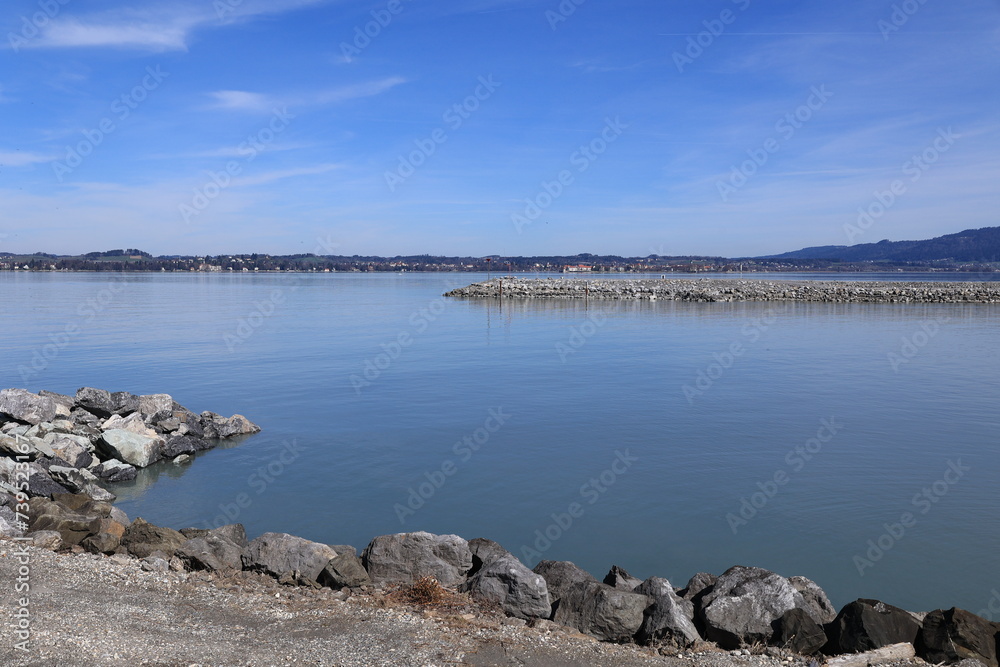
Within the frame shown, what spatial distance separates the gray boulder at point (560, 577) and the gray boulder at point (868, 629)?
2.21 m

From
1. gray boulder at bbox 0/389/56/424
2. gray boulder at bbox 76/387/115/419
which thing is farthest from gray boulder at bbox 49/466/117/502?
gray boulder at bbox 76/387/115/419

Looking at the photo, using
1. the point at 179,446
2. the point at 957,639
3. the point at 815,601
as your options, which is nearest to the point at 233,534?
the point at 179,446

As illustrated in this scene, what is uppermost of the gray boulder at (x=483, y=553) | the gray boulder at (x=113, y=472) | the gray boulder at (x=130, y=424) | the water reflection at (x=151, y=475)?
the gray boulder at (x=130, y=424)

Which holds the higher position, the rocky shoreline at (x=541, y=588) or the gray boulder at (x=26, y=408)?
the gray boulder at (x=26, y=408)

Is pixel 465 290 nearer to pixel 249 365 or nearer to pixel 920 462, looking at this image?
pixel 249 365

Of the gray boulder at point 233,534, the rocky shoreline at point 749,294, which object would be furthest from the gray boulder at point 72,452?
the rocky shoreline at point 749,294

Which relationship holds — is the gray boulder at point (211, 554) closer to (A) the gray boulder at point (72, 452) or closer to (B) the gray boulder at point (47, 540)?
(B) the gray boulder at point (47, 540)

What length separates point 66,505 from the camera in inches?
390

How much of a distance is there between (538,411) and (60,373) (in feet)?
48.2

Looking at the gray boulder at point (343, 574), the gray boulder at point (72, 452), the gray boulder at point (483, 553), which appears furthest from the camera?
the gray boulder at point (72, 452)

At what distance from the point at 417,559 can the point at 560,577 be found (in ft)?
4.89

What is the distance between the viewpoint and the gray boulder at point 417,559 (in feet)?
24.9

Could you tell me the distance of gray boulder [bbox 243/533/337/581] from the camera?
7590 millimetres

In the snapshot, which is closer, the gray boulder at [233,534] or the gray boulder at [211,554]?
the gray boulder at [211,554]
